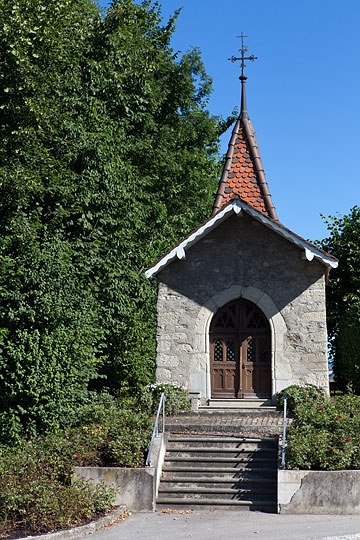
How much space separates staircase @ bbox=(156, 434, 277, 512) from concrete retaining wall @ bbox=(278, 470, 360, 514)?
1.32ft

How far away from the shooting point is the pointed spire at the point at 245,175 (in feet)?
51.5

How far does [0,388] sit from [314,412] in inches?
231

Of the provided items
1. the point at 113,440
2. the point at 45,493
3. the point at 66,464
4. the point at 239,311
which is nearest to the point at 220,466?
the point at 113,440

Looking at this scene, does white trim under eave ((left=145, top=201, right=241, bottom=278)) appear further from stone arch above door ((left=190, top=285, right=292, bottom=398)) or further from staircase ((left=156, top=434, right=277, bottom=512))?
staircase ((left=156, top=434, right=277, bottom=512))

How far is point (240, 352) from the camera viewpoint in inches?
A: 582

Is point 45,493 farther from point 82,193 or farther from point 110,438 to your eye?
point 82,193

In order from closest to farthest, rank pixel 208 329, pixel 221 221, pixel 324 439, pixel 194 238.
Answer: pixel 324 439 < pixel 194 238 < pixel 221 221 < pixel 208 329

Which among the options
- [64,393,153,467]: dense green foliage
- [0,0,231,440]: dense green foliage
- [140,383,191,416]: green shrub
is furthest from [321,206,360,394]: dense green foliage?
[64,393,153,467]: dense green foliage

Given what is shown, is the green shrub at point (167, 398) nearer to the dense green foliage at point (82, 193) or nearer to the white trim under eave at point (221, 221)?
the dense green foliage at point (82, 193)

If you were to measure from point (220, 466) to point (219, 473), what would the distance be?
0.61 feet

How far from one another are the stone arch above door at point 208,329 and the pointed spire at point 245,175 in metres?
2.06

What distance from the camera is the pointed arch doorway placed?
14.7 meters

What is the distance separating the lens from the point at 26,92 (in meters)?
16.0

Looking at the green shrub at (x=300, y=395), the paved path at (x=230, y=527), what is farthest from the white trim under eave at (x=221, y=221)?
the paved path at (x=230, y=527)
